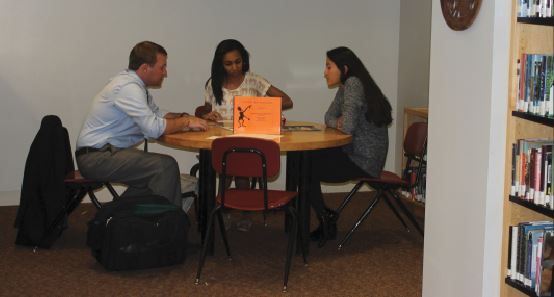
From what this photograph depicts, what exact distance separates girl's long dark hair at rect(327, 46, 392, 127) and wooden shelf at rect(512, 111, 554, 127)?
1.87m

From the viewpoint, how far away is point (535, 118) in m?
3.23

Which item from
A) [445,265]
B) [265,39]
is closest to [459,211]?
[445,265]

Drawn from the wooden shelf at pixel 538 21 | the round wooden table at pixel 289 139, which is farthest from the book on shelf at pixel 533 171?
the round wooden table at pixel 289 139

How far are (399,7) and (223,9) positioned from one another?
4.91 ft

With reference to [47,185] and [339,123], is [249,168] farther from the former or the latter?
[47,185]

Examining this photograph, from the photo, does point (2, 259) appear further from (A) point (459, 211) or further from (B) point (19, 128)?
(A) point (459, 211)

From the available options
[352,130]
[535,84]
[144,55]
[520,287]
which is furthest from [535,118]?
[144,55]

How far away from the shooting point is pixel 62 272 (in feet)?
15.8

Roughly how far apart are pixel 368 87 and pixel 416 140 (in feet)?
1.68

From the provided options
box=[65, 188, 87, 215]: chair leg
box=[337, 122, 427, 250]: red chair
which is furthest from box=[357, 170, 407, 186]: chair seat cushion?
box=[65, 188, 87, 215]: chair leg

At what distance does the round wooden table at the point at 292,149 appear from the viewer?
15.7 ft

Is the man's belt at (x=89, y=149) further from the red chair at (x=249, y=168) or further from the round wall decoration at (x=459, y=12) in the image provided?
the round wall decoration at (x=459, y=12)

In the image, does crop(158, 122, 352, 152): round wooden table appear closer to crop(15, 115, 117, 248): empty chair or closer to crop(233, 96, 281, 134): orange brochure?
crop(233, 96, 281, 134): orange brochure

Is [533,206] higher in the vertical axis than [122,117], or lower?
lower
